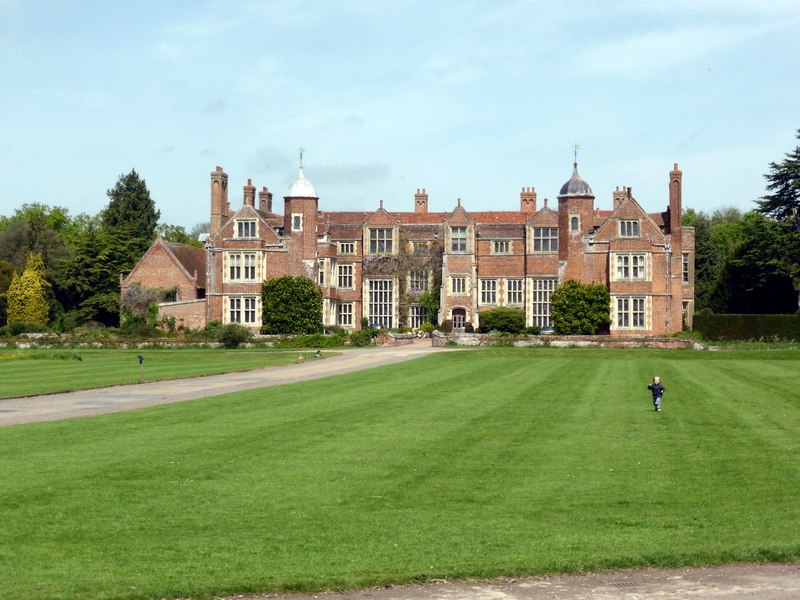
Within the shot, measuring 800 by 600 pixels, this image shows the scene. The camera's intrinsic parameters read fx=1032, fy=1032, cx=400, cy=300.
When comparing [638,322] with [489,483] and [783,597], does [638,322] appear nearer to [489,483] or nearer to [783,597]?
[489,483]

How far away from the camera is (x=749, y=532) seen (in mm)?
11453

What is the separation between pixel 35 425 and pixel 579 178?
179 feet

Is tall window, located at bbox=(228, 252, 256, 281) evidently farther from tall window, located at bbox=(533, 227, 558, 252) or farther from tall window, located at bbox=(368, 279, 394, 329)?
tall window, located at bbox=(533, 227, 558, 252)

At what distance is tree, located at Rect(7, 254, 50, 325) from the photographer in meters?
74.9

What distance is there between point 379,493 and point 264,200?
67.8 metres

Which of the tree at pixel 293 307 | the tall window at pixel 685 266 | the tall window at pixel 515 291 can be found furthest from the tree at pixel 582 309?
the tree at pixel 293 307

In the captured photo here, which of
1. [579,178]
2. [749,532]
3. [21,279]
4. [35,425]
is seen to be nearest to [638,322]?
[579,178]

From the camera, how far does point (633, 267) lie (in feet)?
223

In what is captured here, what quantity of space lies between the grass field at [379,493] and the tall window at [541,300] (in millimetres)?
46566

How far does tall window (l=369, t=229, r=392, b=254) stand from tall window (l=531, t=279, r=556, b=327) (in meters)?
10.6

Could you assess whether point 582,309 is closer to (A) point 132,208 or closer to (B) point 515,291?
(B) point 515,291

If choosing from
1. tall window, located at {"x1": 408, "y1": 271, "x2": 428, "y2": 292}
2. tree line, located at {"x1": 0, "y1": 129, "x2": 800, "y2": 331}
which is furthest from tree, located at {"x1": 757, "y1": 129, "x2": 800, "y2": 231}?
tall window, located at {"x1": 408, "y1": 271, "x2": 428, "y2": 292}

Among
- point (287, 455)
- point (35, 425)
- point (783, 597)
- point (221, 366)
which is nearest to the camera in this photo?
point (783, 597)

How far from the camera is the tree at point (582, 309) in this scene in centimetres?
6669
